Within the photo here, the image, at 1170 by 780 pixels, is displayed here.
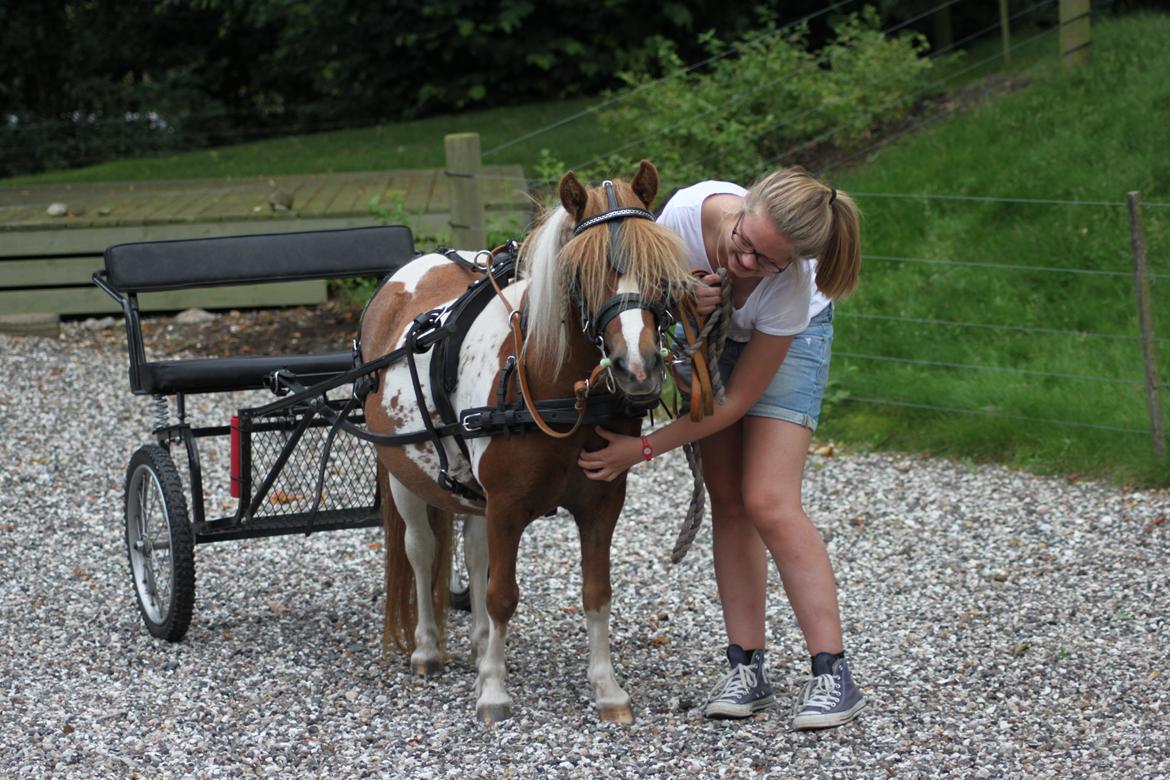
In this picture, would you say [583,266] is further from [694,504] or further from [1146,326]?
[1146,326]

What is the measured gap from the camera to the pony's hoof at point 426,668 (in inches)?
159

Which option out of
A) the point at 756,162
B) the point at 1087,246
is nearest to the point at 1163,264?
the point at 1087,246

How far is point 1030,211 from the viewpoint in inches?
297

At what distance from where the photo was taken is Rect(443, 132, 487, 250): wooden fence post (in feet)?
23.7

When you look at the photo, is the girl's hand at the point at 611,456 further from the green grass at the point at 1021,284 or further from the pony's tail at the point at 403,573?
the green grass at the point at 1021,284

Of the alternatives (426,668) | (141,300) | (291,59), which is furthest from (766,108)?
(291,59)

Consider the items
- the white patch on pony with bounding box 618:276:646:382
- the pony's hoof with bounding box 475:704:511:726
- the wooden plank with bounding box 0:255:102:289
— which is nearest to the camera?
the white patch on pony with bounding box 618:276:646:382

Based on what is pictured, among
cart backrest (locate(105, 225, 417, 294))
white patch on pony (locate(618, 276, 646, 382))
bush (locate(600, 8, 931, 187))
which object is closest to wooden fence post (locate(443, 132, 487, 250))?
bush (locate(600, 8, 931, 187))

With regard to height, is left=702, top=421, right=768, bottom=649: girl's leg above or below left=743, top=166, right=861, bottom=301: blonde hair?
below

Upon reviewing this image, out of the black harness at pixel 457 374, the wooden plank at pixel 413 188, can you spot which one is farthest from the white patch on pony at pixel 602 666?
the wooden plank at pixel 413 188

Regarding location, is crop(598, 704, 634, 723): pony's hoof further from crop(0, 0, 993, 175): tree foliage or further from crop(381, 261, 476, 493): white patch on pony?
crop(0, 0, 993, 175): tree foliage

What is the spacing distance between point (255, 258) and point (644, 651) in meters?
1.91

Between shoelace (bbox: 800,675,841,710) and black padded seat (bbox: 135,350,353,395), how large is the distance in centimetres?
196

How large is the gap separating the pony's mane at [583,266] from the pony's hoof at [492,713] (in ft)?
3.46
